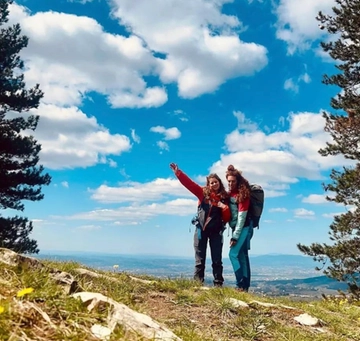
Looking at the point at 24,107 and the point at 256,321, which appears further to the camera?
the point at 24,107

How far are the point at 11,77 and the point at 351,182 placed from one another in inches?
658

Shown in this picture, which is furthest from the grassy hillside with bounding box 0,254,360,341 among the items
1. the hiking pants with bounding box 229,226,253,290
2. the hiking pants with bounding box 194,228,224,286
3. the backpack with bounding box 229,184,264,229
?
the backpack with bounding box 229,184,264,229

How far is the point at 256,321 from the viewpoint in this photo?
4.34 m

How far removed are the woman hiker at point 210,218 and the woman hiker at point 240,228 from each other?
21cm

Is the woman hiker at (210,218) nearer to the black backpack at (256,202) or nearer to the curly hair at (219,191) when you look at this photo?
the curly hair at (219,191)

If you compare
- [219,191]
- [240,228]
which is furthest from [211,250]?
[219,191]

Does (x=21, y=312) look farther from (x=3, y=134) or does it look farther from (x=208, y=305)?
(x=3, y=134)

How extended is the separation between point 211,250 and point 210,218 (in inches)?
27.3

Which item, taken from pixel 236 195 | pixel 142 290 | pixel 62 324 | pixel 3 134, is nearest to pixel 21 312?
pixel 62 324

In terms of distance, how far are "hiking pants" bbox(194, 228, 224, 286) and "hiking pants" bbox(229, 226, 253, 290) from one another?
1.26 feet

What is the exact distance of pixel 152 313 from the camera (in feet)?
14.0

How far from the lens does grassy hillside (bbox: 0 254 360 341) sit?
2107 mm

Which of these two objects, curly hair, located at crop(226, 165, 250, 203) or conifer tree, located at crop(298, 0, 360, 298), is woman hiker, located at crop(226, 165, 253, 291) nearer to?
curly hair, located at crop(226, 165, 250, 203)

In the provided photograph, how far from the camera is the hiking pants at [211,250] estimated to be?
8375mm
